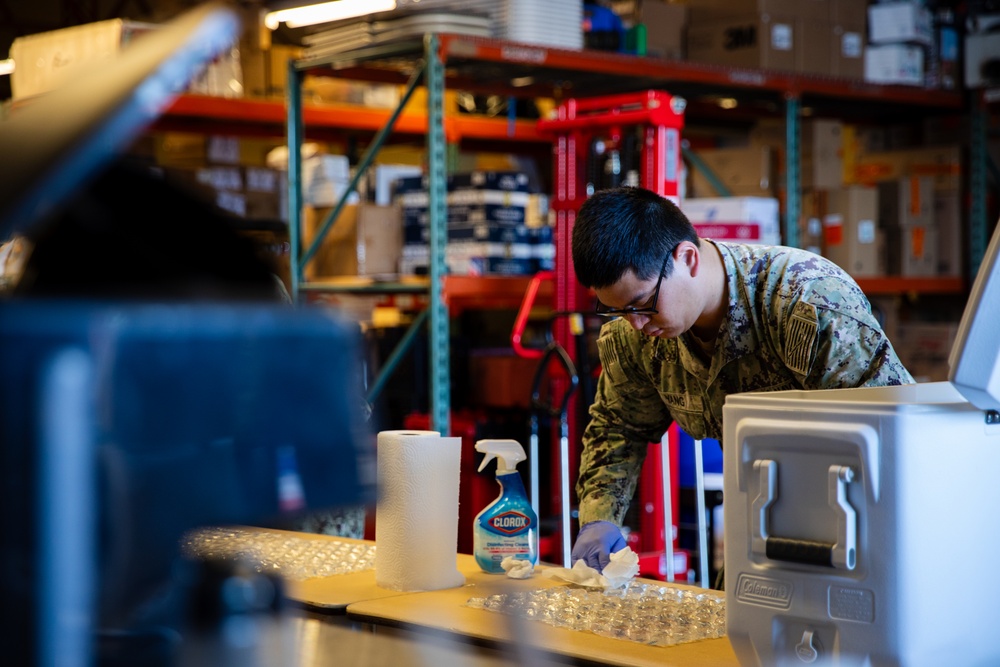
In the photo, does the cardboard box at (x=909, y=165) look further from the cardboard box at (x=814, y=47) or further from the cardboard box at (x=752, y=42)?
the cardboard box at (x=752, y=42)

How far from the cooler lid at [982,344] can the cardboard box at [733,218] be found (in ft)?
11.7

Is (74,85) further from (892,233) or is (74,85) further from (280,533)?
(892,233)

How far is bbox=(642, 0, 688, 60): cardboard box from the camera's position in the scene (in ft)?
19.1

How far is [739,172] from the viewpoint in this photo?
609 centimetres

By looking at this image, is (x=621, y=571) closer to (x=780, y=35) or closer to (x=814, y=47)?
(x=780, y=35)

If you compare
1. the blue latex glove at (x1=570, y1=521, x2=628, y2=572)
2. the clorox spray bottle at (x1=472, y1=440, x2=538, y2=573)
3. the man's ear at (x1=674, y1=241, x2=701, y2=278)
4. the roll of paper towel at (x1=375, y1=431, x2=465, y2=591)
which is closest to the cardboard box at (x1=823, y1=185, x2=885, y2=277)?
the man's ear at (x1=674, y1=241, x2=701, y2=278)

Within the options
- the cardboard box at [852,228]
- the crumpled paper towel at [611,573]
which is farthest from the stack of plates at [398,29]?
the crumpled paper towel at [611,573]

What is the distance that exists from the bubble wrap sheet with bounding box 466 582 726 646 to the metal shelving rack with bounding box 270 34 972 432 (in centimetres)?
243

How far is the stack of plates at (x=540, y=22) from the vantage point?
4.96 metres

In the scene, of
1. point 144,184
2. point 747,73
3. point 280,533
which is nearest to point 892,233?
point 747,73

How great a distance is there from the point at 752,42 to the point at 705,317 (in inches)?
148

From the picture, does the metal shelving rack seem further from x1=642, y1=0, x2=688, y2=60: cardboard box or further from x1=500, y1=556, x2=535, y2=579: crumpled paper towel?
x1=500, y1=556, x2=535, y2=579: crumpled paper towel

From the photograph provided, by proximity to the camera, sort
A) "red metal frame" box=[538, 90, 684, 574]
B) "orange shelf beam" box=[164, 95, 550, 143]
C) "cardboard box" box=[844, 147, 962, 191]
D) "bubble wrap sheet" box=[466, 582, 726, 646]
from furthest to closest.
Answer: "cardboard box" box=[844, 147, 962, 191] → "orange shelf beam" box=[164, 95, 550, 143] → "red metal frame" box=[538, 90, 684, 574] → "bubble wrap sheet" box=[466, 582, 726, 646]

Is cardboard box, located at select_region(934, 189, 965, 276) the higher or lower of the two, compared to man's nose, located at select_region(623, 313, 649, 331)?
higher
